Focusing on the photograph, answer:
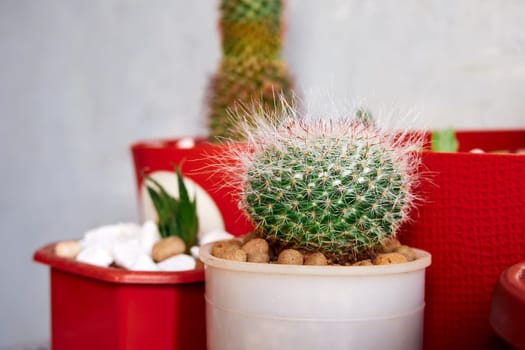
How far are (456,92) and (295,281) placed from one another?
2.90ft

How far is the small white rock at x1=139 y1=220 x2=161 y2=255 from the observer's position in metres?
1.23

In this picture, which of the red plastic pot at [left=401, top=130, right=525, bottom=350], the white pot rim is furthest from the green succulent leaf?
the white pot rim

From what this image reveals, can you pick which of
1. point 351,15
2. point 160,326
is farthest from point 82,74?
point 160,326

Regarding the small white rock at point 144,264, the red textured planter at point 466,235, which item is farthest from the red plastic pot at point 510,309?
the small white rock at point 144,264

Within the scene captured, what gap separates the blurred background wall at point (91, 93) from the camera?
6.04 feet

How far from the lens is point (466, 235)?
3.09ft

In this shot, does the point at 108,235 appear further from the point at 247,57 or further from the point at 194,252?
the point at 247,57

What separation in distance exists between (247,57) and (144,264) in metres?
0.70

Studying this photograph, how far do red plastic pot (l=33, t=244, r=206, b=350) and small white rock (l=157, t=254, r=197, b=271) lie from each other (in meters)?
0.08

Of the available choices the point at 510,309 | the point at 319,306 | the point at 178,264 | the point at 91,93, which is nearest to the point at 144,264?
the point at 178,264

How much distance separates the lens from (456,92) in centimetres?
154

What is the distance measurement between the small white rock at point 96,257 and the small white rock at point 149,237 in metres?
0.07

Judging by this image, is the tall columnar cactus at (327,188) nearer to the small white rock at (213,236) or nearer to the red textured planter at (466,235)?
the red textured planter at (466,235)

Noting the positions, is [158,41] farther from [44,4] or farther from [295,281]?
[295,281]
